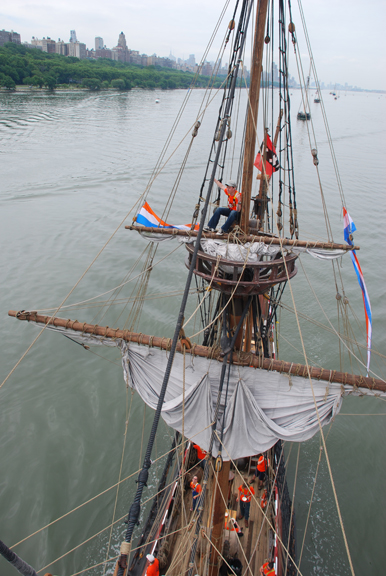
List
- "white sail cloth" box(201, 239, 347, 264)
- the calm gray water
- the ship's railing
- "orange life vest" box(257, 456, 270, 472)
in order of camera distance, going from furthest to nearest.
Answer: the calm gray water → "orange life vest" box(257, 456, 270, 472) → "white sail cloth" box(201, 239, 347, 264) → the ship's railing

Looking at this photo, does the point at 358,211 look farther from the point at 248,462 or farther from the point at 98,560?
the point at 98,560

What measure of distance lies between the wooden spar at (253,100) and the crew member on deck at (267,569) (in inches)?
302

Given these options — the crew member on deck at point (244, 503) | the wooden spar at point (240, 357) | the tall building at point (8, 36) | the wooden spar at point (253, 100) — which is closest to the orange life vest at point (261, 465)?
the crew member on deck at point (244, 503)

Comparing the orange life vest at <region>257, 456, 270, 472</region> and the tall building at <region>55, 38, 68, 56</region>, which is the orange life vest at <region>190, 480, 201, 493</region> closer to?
the orange life vest at <region>257, 456, 270, 472</region>

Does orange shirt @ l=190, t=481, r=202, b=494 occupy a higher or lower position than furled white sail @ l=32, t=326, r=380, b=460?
→ lower

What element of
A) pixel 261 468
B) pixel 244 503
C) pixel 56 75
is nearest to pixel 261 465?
pixel 261 468

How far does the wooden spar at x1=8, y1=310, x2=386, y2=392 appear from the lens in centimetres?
713

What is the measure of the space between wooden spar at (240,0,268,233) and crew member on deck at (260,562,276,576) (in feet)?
25.2

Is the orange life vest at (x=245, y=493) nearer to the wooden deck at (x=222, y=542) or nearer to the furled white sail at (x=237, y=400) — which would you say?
the wooden deck at (x=222, y=542)

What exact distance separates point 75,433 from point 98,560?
4.15 metres

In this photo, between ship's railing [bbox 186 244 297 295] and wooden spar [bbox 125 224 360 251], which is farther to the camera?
wooden spar [bbox 125 224 360 251]

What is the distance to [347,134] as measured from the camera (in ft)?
211

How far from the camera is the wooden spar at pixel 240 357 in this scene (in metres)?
7.13

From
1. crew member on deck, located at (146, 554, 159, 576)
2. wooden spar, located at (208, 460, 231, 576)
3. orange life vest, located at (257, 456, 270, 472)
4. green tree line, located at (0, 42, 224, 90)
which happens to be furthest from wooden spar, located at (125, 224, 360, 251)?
green tree line, located at (0, 42, 224, 90)
